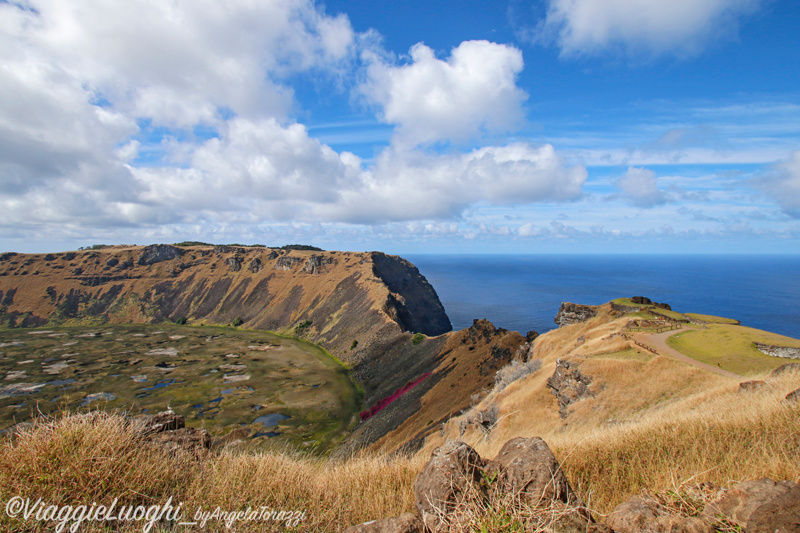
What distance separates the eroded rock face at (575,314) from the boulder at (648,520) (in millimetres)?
47506

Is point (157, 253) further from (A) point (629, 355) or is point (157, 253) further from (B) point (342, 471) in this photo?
(B) point (342, 471)

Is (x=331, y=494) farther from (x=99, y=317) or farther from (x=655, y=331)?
(x=99, y=317)

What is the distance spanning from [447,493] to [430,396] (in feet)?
149

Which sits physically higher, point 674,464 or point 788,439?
point 788,439

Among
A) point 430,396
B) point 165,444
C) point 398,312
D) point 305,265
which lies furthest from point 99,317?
point 165,444

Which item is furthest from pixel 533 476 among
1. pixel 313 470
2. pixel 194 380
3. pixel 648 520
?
pixel 194 380

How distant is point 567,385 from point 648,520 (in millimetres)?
22498

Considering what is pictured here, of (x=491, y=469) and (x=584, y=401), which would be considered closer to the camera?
(x=491, y=469)

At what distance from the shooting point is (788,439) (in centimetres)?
722

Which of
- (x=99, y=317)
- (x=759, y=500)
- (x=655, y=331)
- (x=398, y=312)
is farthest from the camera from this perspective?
(x=99, y=317)

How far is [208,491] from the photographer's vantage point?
22.4ft

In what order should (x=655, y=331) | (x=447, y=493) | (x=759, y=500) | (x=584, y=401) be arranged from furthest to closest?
(x=655, y=331)
(x=584, y=401)
(x=447, y=493)
(x=759, y=500)

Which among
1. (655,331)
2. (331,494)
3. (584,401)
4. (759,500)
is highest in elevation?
(759,500)

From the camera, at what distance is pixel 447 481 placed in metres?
5.74
